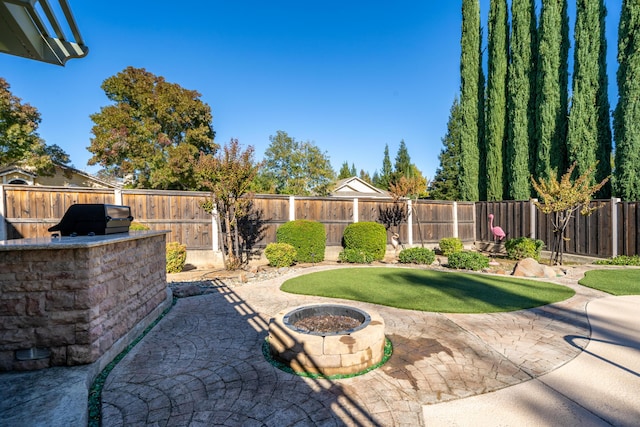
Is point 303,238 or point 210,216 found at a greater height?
point 210,216

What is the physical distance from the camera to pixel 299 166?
952 inches

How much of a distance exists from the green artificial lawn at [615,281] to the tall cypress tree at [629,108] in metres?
4.06

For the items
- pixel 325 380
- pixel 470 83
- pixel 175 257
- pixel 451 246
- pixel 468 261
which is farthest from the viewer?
A: pixel 470 83

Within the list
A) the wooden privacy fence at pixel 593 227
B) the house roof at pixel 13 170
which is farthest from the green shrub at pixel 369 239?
the house roof at pixel 13 170

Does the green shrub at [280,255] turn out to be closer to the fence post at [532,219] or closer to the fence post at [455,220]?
the fence post at [455,220]

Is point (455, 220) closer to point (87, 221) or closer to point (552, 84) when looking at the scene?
point (552, 84)

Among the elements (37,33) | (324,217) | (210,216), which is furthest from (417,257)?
(37,33)

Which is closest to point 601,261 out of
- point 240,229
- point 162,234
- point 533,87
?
point 533,87

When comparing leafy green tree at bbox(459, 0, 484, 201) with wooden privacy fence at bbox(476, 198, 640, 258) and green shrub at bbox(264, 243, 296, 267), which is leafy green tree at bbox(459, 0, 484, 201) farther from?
green shrub at bbox(264, 243, 296, 267)

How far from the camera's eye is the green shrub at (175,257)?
8.32 m

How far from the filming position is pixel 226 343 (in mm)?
3791

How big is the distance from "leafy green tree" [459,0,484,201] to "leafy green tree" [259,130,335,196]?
1096cm

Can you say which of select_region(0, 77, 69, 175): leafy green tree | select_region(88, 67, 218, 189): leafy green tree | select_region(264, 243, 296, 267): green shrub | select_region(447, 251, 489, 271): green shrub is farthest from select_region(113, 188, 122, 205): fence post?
select_region(0, 77, 69, 175): leafy green tree

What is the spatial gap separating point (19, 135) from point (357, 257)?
1968 cm
